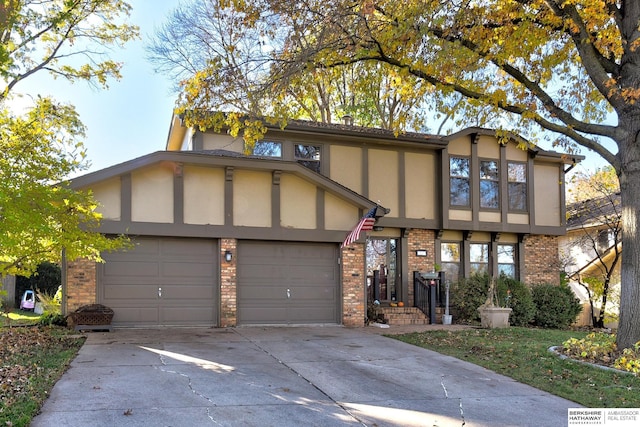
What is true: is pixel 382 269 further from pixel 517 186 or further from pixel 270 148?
pixel 517 186

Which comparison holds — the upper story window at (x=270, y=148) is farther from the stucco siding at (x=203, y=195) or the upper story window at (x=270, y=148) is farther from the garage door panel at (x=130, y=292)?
the garage door panel at (x=130, y=292)

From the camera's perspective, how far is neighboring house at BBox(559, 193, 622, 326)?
1781 cm

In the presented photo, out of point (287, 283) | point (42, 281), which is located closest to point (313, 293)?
point (287, 283)

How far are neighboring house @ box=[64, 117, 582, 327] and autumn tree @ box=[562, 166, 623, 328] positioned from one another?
1476mm

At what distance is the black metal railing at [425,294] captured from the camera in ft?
48.9

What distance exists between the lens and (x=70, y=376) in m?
6.91

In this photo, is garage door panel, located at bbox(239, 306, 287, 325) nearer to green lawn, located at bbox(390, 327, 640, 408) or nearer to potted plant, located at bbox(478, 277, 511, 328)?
green lawn, located at bbox(390, 327, 640, 408)

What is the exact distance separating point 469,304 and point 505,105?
710 centimetres

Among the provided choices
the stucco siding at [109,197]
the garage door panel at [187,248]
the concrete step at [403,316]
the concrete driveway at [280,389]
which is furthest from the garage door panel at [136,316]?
the concrete step at [403,316]

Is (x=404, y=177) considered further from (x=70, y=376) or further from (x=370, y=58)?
(x=70, y=376)

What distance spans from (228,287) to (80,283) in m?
3.29

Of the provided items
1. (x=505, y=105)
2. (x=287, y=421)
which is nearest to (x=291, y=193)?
(x=505, y=105)

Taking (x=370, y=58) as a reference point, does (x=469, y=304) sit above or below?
below

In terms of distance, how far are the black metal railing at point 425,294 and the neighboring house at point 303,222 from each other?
0.25 metres
